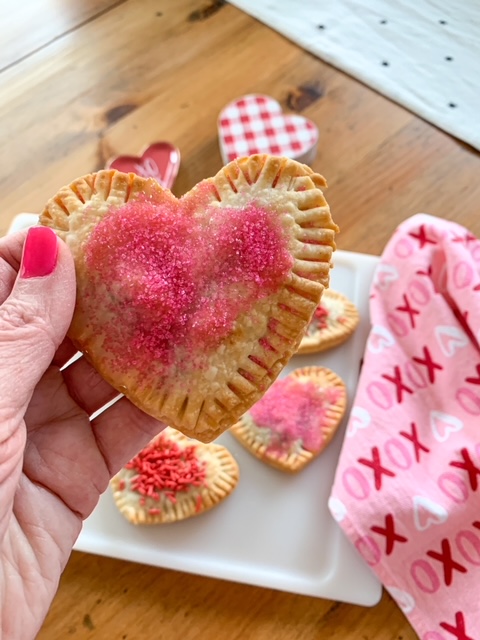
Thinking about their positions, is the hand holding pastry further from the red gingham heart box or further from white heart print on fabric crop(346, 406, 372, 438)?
the red gingham heart box

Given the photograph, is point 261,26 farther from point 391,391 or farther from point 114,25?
point 391,391

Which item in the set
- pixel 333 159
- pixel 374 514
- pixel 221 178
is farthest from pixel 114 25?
pixel 374 514

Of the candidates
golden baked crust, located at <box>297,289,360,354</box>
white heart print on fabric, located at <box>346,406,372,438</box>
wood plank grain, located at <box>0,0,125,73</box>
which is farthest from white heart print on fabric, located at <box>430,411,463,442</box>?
wood plank grain, located at <box>0,0,125,73</box>

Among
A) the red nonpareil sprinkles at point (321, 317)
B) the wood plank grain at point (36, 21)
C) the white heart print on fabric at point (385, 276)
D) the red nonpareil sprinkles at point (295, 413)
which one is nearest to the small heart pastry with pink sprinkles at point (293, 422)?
the red nonpareil sprinkles at point (295, 413)

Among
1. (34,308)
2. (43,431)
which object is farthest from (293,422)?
(34,308)

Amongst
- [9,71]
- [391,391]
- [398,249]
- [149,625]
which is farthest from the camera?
[9,71]
